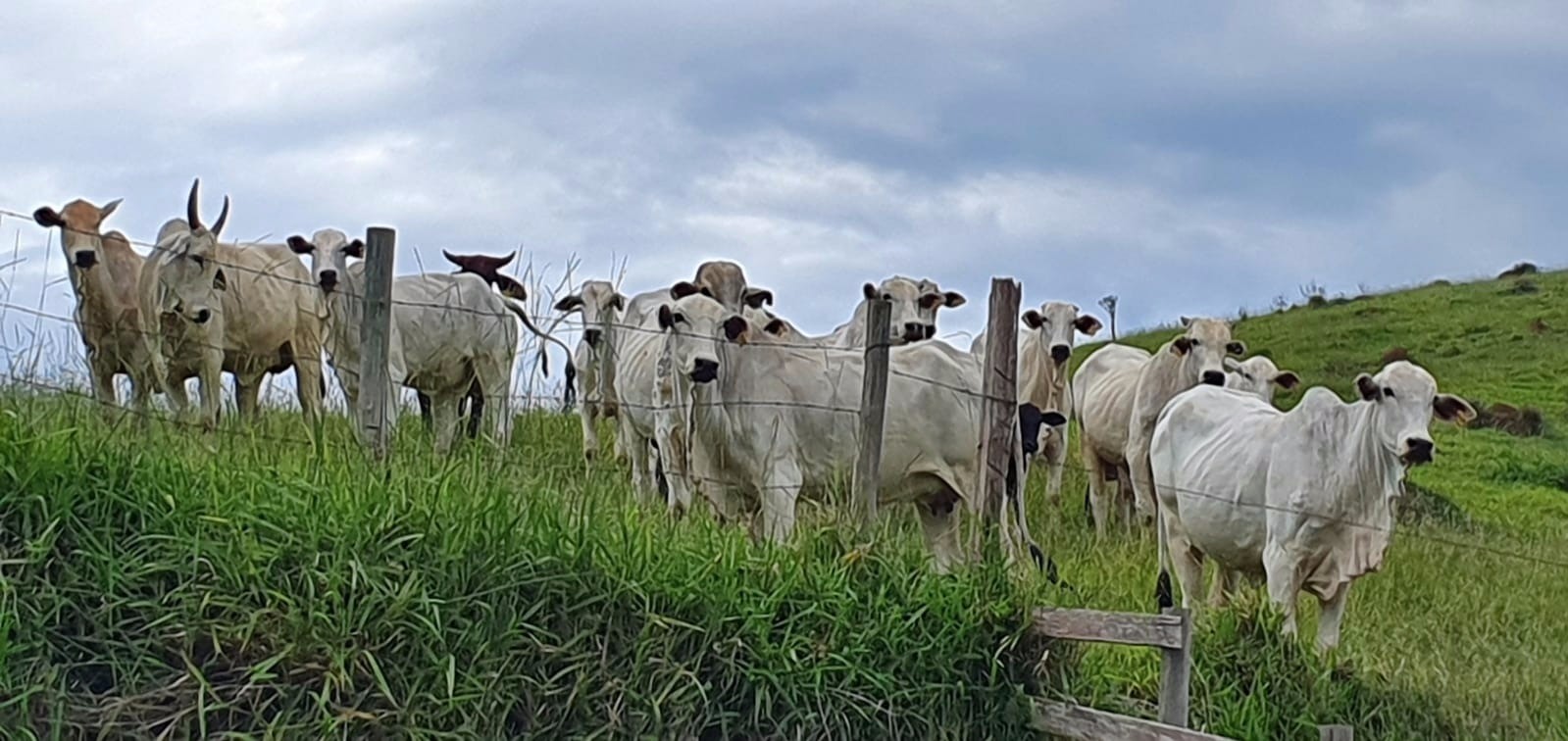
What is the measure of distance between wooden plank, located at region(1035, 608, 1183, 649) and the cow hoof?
331 centimetres

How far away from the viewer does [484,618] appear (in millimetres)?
5867

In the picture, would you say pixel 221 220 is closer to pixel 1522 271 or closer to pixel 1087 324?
pixel 1087 324

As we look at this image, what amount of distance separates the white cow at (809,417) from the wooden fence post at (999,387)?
124 cm

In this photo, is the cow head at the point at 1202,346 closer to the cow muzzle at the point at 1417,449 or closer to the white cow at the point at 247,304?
the cow muzzle at the point at 1417,449

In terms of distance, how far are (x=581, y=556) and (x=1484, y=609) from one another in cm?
832

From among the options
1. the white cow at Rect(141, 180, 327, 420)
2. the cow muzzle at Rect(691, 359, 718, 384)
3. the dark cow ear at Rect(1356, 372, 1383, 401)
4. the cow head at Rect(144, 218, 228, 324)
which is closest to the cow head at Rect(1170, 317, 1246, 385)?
the dark cow ear at Rect(1356, 372, 1383, 401)

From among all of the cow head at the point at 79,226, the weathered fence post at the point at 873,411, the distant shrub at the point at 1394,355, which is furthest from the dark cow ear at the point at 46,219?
the distant shrub at the point at 1394,355


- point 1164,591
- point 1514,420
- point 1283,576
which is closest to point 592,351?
point 1164,591

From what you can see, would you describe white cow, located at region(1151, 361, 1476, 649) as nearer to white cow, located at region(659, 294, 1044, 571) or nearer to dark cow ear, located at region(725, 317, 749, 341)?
white cow, located at region(659, 294, 1044, 571)

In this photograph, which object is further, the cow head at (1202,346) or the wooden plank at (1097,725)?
the cow head at (1202,346)

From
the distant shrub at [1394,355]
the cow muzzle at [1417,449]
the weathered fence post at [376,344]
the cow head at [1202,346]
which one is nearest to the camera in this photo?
the weathered fence post at [376,344]

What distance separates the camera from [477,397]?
43.5 feet

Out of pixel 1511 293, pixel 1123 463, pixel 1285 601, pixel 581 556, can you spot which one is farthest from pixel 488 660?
pixel 1511 293

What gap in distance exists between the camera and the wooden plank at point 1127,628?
6.50m
